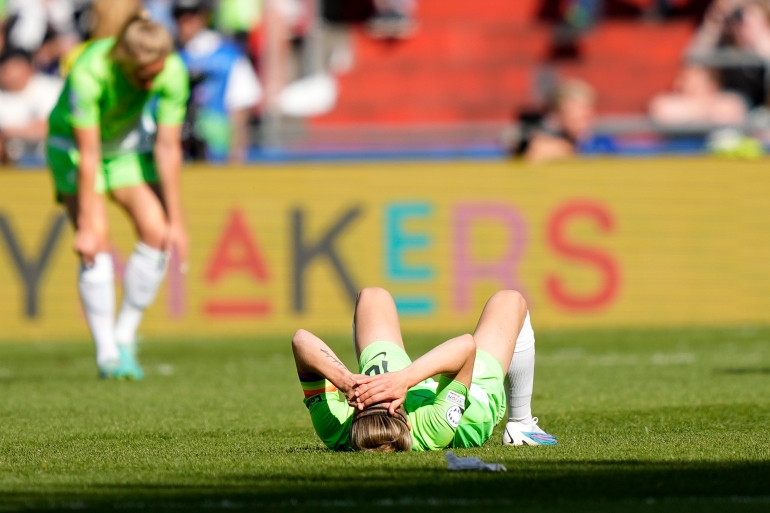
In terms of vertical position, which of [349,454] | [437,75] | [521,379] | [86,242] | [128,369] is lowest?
[128,369]

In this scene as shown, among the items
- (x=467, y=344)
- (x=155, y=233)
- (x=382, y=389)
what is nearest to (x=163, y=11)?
(x=155, y=233)

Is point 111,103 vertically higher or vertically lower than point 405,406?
higher

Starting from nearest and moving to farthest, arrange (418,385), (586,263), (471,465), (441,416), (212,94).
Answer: (471,465) → (441,416) → (418,385) → (586,263) → (212,94)

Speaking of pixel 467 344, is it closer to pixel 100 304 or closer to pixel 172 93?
pixel 172 93

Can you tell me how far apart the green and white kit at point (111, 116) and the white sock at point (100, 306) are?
0.52m

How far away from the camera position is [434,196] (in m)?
12.2

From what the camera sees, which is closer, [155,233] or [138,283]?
[155,233]

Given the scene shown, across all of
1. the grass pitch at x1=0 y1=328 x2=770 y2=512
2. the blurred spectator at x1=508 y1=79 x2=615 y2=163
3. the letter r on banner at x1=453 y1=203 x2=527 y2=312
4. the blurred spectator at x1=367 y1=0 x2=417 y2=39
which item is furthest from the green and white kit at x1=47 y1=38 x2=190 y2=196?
the blurred spectator at x1=367 y1=0 x2=417 y2=39

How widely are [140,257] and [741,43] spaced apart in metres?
8.80

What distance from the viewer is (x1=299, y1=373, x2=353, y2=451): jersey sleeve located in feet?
17.1

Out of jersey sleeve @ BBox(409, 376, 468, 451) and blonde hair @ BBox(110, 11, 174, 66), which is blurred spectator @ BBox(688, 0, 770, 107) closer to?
blonde hair @ BBox(110, 11, 174, 66)

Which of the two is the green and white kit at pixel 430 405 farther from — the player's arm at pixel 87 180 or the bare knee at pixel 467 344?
the player's arm at pixel 87 180

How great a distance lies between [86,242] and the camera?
327 inches

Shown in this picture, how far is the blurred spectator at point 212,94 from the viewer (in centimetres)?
1389
